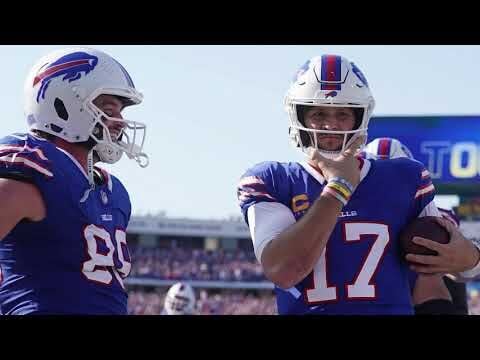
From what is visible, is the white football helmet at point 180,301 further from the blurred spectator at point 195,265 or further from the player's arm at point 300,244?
the blurred spectator at point 195,265

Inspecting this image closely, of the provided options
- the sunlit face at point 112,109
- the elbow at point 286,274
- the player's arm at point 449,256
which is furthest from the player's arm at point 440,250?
the sunlit face at point 112,109

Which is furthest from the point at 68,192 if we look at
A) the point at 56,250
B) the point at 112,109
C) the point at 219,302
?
the point at 219,302

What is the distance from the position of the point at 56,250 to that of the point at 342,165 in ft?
3.22

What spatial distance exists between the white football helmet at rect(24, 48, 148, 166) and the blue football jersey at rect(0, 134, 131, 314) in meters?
0.24

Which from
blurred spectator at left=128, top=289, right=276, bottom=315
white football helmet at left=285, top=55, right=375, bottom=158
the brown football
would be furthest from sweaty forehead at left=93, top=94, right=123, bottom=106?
blurred spectator at left=128, top=289, right=276, bottom=315

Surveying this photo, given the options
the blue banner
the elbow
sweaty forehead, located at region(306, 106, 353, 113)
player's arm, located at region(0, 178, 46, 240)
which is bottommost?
the elbow

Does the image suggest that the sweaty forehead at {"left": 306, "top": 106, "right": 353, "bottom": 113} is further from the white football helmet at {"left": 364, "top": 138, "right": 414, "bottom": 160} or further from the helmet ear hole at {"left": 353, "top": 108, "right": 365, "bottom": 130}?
the white football helmet at {"left": 364, "top": 138, "right": 414, "bottom": 160}

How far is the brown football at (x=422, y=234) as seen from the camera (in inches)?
120

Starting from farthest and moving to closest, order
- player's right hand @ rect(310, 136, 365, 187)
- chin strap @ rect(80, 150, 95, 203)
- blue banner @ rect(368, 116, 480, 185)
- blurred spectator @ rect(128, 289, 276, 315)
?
blurred spectator @ rect(128, 289, 276, 315) < blue banner @ rect(368, 116, 480, 185) < chin strap @ rect(80, 150, 95, 203) < player's right hand @ rect(310, 136, 365, 187)

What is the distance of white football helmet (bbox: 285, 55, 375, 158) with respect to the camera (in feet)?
10.6

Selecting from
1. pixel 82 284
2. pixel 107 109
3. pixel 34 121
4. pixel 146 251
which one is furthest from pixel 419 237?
pixel 146 251

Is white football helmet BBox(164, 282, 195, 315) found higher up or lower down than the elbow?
lower down

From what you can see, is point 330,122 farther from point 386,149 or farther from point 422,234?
point 386,149

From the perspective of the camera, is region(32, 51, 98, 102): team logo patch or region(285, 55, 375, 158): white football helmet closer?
region(285, 55, 375, 158): white football helmet
